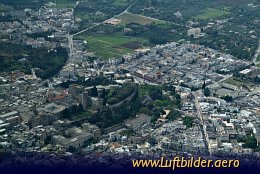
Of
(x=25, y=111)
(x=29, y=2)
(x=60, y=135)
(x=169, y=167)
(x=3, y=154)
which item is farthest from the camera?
(x=29, y=2)

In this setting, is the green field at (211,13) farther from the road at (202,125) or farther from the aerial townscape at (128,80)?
the road at (202,125)

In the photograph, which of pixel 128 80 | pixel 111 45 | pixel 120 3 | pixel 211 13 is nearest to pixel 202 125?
pixel 128 80

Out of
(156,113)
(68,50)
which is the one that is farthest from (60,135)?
(68,50)

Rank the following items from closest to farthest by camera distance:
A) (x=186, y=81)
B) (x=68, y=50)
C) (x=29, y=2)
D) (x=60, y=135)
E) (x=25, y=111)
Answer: (x=60, y=135) → (x=25, y=111) → (x=186, y=81) → (x=68, y=50) → (x=29, y=2)

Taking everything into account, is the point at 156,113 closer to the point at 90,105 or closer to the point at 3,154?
the point at 90,105

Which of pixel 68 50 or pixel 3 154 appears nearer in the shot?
pixel 3 154

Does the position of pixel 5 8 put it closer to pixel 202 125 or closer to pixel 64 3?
pixel 64 3

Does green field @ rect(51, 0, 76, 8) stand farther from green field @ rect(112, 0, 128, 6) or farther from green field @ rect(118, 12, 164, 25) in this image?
green field @ rect(118, 12, 164, 25)
